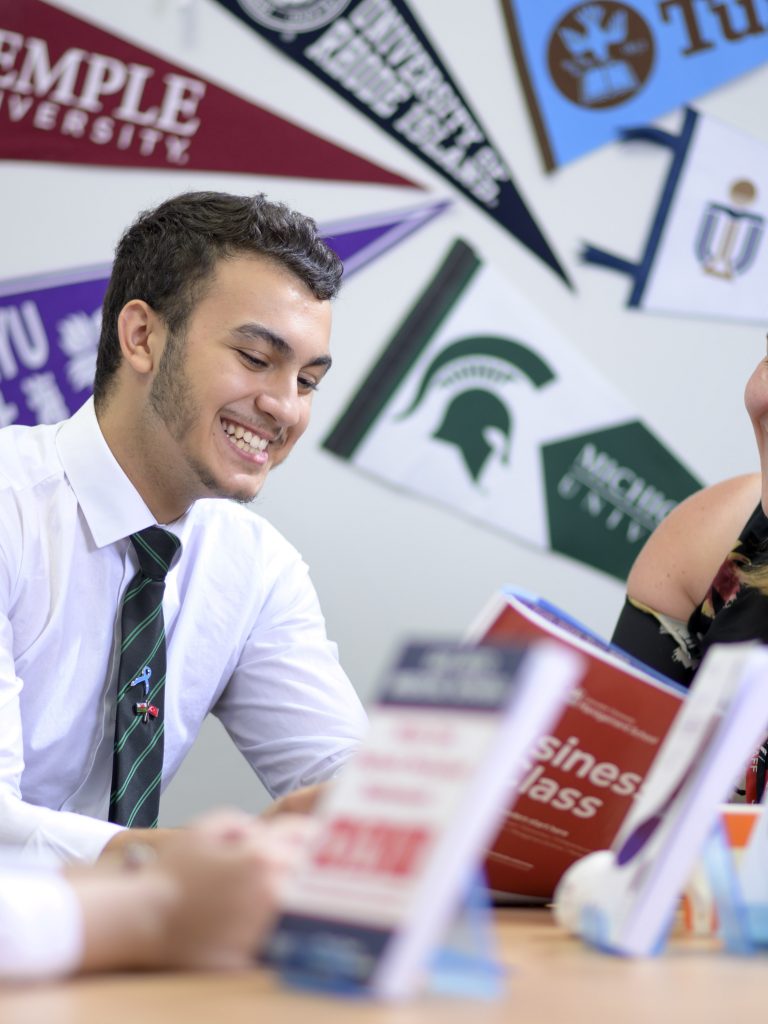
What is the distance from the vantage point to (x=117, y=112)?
2346mm

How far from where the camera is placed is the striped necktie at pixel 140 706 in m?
1.38

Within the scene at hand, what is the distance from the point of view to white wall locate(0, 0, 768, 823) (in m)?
2.32

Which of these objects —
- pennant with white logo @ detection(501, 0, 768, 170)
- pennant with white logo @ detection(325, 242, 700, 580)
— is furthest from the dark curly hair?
pennant with white logo @ detection(501, 0, 768, 170)

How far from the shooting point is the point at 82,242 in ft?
7.61

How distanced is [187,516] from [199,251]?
0.33 m

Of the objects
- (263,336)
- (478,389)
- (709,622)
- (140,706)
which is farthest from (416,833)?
(478,389)

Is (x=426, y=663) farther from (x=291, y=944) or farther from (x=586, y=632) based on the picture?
(x=586, y=632)

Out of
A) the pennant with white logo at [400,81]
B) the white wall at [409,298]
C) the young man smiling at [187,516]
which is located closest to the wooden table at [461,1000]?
the young man smiling at [187,516]

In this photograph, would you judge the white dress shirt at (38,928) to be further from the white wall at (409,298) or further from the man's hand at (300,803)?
the white wall at (409,298)

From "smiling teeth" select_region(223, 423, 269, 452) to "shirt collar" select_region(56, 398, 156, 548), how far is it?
Answer: 0.17 m

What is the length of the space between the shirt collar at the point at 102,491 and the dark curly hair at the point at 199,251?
17 centimetres

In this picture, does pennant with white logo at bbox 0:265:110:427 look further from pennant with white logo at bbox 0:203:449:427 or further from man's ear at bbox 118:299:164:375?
man's ear at bbox 118:299:164:375

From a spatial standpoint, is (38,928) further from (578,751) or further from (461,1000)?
(578,751)

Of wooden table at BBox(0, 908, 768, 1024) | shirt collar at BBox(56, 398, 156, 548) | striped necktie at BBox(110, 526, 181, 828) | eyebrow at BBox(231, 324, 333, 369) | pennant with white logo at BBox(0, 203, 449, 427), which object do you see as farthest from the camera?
pennant with white logo at BBox(0, 203, 449, 427)
